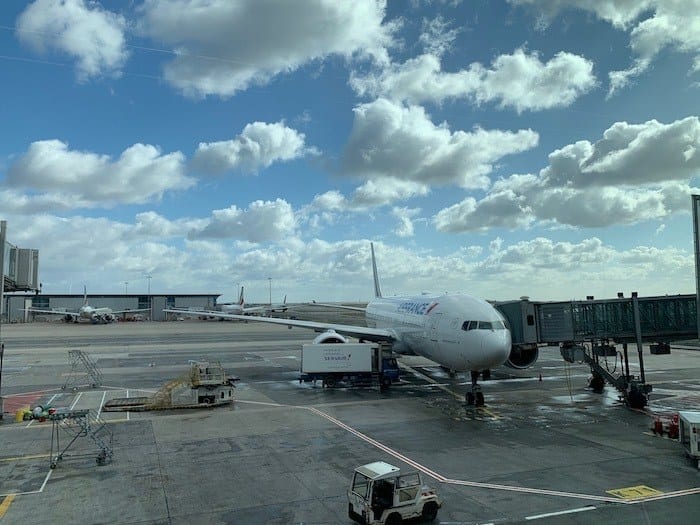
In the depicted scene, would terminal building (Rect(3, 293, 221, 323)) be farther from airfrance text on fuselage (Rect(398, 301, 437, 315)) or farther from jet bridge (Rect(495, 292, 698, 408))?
jet bridge (Rect(495, 292, 698, 408))

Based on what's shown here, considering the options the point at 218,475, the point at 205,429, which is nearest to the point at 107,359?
the point at 205,429

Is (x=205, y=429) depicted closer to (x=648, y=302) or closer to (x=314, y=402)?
(x=314, y=402)

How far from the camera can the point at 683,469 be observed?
52.5ft

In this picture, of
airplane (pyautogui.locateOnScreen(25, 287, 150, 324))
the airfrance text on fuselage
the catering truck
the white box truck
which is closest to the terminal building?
airplane (pyautogui.locateOnScreen(25, 287, 150, 324))

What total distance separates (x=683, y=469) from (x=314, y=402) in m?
16.8

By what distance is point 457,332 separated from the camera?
25.5 m

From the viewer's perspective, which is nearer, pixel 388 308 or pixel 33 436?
pixel 33 436

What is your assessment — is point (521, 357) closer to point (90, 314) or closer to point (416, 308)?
point (416, 308)

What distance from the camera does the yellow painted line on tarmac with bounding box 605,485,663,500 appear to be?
13617 millimetres

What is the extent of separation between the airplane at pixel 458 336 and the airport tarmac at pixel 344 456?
7.27 feet

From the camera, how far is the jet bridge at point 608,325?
2648 centimetres

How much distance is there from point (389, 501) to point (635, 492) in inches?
281

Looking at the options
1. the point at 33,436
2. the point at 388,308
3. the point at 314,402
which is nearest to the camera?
the point at 33,436

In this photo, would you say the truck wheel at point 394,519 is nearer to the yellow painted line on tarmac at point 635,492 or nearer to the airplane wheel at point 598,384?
the yellow painted line on tarmac at point 635,492
